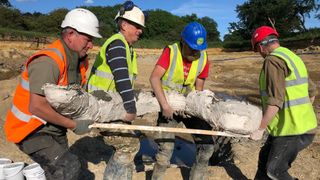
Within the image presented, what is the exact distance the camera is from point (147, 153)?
6887 mm

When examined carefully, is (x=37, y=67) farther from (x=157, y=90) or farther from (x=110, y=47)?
(x=157, y=90)

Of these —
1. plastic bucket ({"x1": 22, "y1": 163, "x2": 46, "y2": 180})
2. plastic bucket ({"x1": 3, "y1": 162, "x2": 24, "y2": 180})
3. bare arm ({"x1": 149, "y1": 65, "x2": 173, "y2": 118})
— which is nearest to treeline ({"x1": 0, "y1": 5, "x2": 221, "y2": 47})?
bare arm ({"x1": 149, "y1": 65, "x2": 173, "y2": 118})

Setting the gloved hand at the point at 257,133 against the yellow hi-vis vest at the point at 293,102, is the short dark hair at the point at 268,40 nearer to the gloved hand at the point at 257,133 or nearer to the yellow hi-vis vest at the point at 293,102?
the yellow hi-vis vest at the point at 293,102

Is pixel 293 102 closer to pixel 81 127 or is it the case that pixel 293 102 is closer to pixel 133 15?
pixel 133 15

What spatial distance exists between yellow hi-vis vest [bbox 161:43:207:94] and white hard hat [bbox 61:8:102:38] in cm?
107

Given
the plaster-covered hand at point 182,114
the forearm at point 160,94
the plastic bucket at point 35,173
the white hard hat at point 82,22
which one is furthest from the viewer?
the plaster-covered hand at point 182,114

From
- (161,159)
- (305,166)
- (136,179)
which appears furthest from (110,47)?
(305,166)

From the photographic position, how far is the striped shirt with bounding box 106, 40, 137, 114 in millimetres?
3316

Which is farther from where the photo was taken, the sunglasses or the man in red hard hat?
the sunglasses

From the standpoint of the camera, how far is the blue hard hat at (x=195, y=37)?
384 cm

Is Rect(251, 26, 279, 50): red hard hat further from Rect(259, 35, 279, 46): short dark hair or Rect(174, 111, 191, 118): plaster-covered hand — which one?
Rect(174, 111, 191, 118): plaster-covered hand

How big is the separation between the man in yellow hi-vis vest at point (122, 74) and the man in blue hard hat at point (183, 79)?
1.33 feet

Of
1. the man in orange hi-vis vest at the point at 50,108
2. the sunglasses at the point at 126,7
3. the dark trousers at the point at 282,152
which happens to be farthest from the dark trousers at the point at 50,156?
the dark trousers at the point at 282,152

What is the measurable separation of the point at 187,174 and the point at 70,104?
8.70 ft
